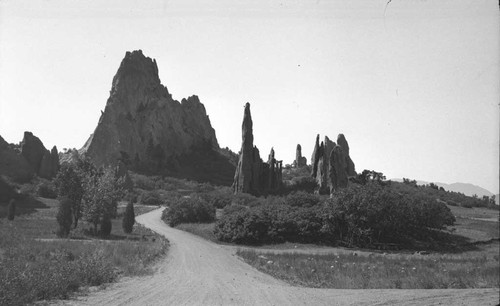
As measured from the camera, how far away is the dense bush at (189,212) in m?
58.9

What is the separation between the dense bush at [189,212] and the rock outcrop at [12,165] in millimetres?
58552

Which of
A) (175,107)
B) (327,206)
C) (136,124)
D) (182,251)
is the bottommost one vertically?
(182,251)

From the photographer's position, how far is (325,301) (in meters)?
14.8

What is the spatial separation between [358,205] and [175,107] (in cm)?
13739

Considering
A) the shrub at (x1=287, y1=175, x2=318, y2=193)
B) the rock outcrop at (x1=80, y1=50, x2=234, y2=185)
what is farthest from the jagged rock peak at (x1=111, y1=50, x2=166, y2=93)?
the shrub at (x1=287, y1=175, x2=318, y2=193)

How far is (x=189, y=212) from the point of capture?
5931 centimetres

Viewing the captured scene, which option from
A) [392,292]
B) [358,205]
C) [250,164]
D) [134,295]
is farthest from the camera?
[250,164]

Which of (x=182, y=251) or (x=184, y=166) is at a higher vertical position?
(x=184, y=166)

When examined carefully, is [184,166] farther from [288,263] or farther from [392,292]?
[392,292]

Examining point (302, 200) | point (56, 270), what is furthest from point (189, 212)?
point (56, 270)

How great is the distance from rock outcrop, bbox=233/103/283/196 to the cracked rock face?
65.0 m

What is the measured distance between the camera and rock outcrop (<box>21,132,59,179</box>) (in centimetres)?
10900

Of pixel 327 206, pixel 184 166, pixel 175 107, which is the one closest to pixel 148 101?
pixel 175 107

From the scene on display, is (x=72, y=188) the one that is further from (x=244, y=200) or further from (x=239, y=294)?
(x=239, y=294)
